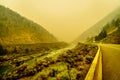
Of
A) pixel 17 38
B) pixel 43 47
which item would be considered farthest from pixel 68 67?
pixel 17 38

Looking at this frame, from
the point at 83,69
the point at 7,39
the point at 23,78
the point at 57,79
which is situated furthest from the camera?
the point at 7,39

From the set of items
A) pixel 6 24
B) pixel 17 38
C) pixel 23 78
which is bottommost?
pixel 23 78

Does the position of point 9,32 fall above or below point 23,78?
above

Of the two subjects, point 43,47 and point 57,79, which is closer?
point 57,79

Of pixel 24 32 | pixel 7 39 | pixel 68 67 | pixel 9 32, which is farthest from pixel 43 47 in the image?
pixel 68 67

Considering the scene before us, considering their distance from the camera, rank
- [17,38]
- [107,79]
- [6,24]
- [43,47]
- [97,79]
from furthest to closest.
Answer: [6,24], [17,38], [43,47], [107,79], [97,79]

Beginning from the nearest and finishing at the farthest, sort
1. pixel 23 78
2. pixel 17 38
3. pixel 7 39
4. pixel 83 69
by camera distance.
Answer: pixel 83 69
pixel 23 78
pixel 7 39
pixel 17 38

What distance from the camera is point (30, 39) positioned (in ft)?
399

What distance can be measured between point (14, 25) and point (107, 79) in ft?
411

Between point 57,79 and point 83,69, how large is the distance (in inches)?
76.4

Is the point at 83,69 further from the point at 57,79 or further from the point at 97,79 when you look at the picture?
the point at 97,79

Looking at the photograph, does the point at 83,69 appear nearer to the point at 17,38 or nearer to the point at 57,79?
the point at 57,79

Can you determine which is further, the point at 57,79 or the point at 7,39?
the point at 7,39

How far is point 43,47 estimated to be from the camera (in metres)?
82.7
